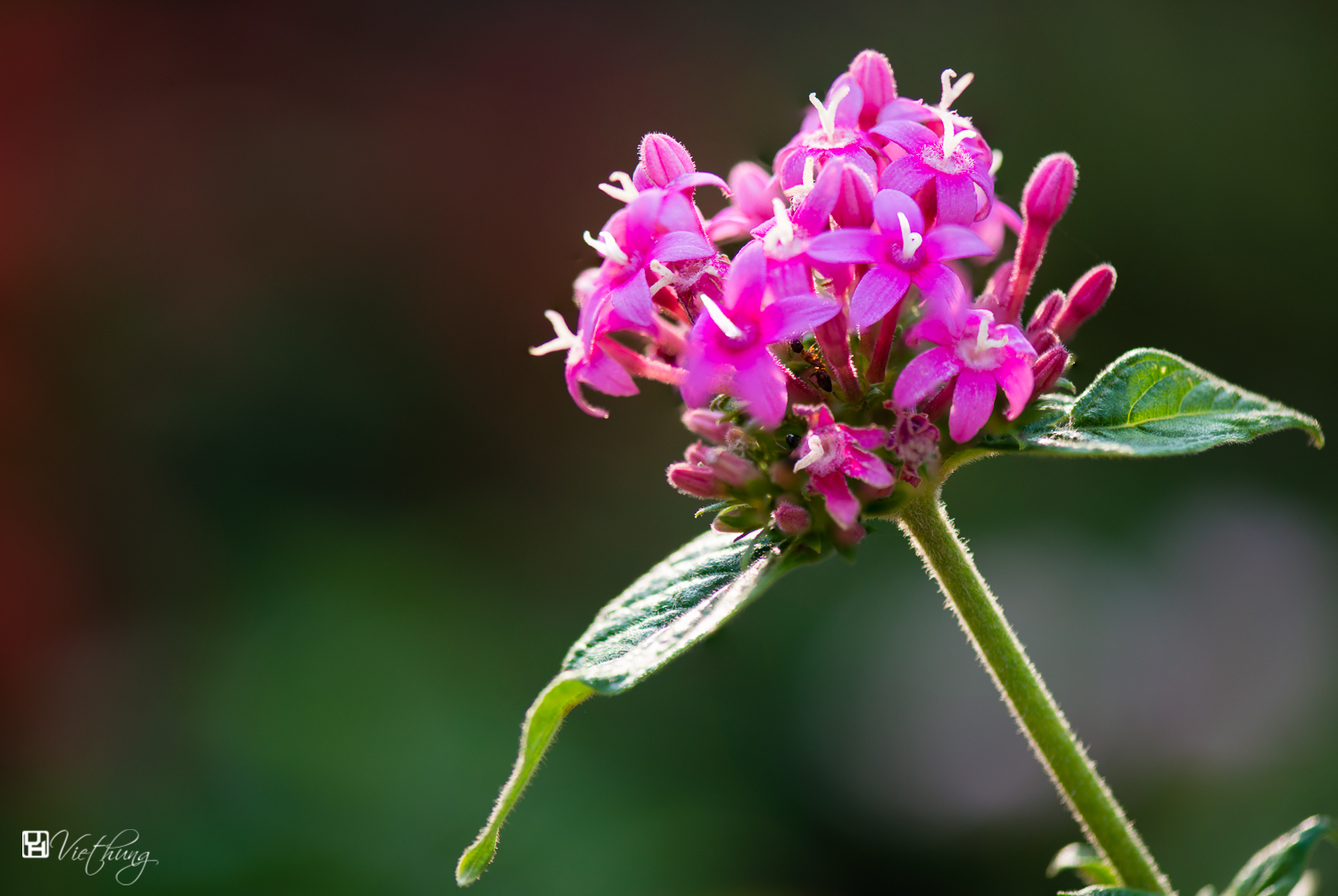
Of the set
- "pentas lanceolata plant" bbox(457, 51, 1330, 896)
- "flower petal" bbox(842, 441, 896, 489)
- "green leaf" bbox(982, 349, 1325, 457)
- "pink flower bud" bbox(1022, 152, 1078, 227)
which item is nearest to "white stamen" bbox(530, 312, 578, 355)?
"pentas lanceolata plant" bbox(457, 51, 1330, 896)

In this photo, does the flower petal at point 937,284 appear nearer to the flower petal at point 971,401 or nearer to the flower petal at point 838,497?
the flower petal at point 971,401

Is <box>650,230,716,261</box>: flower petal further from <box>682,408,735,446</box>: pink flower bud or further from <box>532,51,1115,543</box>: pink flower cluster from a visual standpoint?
<box>682,408,735,446</box>: pink flower bud

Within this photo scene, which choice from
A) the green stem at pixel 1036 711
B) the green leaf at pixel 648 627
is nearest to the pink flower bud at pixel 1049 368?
the green stem at pixel 1036 711

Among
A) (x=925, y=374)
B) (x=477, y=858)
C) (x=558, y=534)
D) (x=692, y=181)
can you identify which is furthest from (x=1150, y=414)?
(x=558, y=534)

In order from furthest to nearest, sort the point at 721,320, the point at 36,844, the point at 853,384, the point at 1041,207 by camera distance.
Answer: the point at 36,844 → the point at 1041,207 → the point at 853,384 → the point at 721,320

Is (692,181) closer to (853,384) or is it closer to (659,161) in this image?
(659,161)
